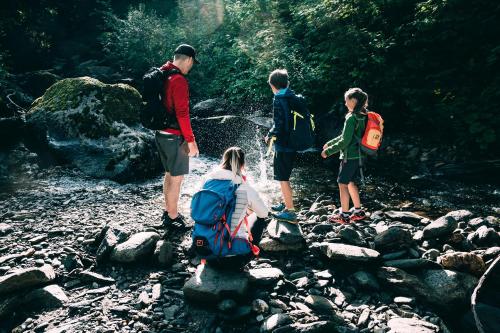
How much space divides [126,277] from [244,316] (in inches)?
69.1

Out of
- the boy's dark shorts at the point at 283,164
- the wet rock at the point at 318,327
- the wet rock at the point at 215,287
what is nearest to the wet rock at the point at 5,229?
the wet rock at the point at 215,287

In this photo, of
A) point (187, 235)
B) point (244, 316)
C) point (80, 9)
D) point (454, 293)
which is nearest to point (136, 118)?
point (187, 235)

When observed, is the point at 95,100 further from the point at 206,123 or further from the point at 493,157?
the point at 493,157

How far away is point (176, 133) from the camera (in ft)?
17.5

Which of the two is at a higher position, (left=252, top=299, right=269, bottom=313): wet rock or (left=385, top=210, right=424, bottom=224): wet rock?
(left=385, top=210, right=424, bottom=224): wet rock

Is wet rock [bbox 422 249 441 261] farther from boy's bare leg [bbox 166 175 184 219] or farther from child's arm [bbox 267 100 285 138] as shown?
boy's bare leg [bbox 166 175 184 219]

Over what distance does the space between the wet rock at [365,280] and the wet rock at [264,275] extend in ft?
3.05

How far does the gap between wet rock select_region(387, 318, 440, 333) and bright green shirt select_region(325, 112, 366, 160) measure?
2784 mm

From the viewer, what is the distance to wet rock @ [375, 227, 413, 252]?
467cm

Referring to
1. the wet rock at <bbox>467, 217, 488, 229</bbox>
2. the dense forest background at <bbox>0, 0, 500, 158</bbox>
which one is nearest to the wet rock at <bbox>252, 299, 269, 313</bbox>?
the wet rock at <bbox>467, 217, 488, 229</bbox>

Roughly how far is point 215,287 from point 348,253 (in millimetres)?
1764

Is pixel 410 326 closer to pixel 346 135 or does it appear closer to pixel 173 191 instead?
pixel 346 135

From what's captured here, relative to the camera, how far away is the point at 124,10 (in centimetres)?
2395

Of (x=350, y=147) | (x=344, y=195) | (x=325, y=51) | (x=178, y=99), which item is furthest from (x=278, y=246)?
(x=325, y=51)
